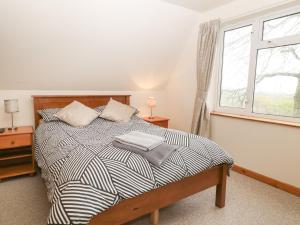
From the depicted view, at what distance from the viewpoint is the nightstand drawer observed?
2.52 meters

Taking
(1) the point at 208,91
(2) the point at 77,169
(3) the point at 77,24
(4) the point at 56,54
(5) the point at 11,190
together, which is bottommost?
(5) the point at 11,190

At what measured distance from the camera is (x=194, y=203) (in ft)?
7.07

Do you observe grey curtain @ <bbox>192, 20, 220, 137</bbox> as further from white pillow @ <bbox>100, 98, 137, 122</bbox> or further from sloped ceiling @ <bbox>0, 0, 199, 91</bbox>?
white pillow @ <bbox>100, 98, 137, 122</bbox>

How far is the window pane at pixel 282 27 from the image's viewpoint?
2.43m

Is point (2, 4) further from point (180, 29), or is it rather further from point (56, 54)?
point (180, 29)

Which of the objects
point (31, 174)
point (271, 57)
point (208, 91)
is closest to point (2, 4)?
point (31, 174)

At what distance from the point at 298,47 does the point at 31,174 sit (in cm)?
367

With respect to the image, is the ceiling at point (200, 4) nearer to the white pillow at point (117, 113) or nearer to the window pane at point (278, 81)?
the window pane at point (278, 81)

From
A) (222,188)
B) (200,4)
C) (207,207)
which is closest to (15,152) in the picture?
(207,207)

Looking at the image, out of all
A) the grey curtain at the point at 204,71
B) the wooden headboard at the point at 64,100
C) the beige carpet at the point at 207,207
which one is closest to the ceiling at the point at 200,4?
the grey curtain at the point at 204,71

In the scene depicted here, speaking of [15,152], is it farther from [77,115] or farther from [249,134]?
[249,134]

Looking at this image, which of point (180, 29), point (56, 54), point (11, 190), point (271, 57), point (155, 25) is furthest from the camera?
point (180, 29)

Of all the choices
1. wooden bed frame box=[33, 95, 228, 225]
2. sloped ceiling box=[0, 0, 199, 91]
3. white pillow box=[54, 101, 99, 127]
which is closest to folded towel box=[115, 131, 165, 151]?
wooden bed frame box=[33, 95, 228, 225]

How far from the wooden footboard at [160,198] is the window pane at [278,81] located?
50.1 inches
